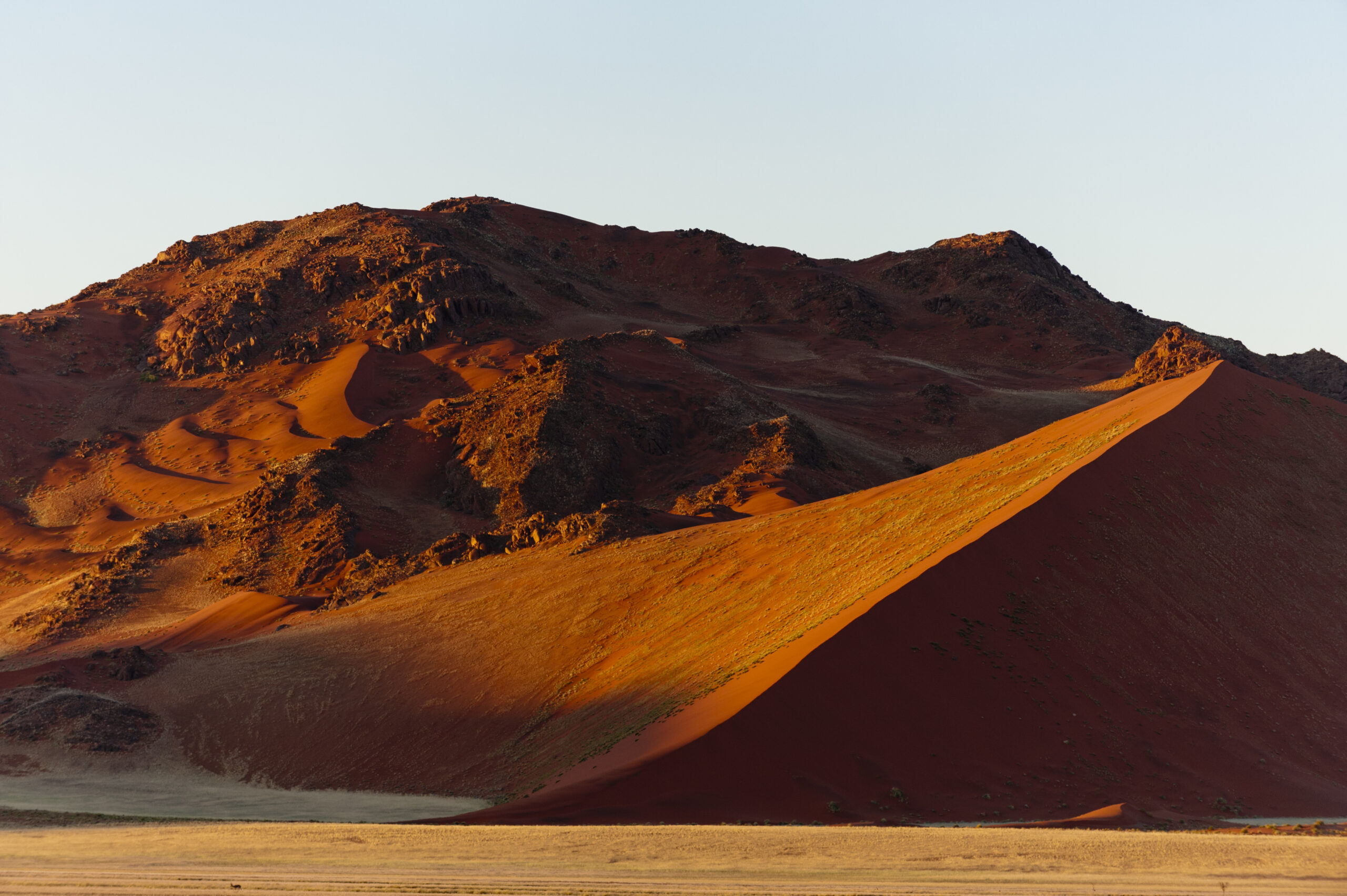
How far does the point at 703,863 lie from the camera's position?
12961 millimetres

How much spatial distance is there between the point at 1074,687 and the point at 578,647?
40.0ft

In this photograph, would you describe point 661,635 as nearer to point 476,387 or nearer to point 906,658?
point 906,658

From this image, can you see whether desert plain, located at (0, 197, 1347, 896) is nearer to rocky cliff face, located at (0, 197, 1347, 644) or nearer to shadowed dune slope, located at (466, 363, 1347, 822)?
shadowed dune slope, located at (466, 363, 1347, 822)

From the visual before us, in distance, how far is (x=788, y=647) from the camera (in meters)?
19.5

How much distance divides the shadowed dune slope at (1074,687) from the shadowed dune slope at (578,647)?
750 millimetres

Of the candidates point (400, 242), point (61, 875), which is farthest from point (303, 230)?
point (61, 875)

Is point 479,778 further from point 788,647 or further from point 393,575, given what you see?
point 393,575

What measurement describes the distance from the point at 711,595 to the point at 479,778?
25.3 ft

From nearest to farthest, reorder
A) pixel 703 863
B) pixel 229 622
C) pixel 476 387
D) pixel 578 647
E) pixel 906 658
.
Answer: pixel 703 863, pixel 906 658, pixel 578 647, pixel 229 622, pixel 476 387

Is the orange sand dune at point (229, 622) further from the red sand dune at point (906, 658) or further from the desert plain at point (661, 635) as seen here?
the red sand dune at point (906, 658)

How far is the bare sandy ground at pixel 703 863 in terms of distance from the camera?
39.5 feet

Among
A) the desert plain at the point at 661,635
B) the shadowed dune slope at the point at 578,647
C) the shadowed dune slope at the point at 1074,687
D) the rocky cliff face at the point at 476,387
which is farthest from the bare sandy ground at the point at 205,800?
the rocky cliff face at the point at 476,387

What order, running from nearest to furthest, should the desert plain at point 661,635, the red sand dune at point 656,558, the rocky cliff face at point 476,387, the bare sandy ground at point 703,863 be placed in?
the bare sandy ground at point 703,863 < the desert plain at point 661,635 < the red sand dune at point 656,558 < the rocky cliff face at point 476,387

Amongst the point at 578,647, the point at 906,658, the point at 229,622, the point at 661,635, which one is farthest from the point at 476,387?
the point at 906,658
